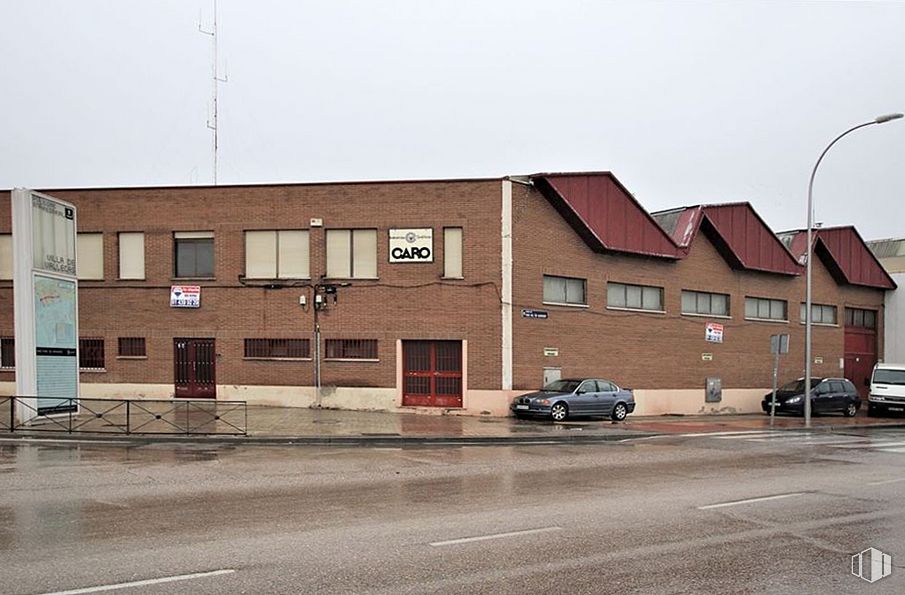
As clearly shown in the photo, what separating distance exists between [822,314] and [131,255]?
29.1 m

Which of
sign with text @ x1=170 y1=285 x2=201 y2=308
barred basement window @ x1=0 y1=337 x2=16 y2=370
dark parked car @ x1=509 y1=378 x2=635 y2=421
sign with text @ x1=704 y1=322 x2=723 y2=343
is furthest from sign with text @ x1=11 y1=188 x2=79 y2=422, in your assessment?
sign with text @ x1=704 y1=322 x2=723 y2=343

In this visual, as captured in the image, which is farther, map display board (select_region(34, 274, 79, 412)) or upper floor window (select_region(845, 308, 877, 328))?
upper floor window (select_region(845, 308, 877, 328))

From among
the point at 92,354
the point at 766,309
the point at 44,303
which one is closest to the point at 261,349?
the point at 92,354

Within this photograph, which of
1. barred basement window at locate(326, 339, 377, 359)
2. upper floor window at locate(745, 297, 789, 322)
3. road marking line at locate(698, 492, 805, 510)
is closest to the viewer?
road marking line at locate(698, 492, 805, 510)

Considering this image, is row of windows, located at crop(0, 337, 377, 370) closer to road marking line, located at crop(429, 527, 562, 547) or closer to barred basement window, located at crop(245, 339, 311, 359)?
barred basement window, located at crop(245, 339, 311, 359)

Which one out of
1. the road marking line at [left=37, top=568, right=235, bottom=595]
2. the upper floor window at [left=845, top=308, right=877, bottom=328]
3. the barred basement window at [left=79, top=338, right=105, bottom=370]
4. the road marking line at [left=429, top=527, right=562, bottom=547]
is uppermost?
the upper floor window at [left=845, top=308, right=877, bottom=328]

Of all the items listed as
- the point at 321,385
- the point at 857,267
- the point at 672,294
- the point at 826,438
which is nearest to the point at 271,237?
the point at 321,385

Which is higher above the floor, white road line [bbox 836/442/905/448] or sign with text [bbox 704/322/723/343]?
sign with text [bbox 704/322/723/343]

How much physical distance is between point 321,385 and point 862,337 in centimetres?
2786

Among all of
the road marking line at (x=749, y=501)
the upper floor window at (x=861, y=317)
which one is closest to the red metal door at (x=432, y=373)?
the road marking line at (x=749, y=501)

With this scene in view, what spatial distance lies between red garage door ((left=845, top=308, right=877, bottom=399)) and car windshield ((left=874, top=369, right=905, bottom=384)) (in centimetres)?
643

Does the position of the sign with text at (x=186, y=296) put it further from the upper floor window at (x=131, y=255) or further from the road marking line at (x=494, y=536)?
the road marking line at (x=494, y=536)

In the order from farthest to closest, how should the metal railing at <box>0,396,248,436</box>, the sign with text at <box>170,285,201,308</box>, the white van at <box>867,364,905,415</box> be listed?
the white van at <box>867,364,905,415</box> → the sign with text at <box>170,285,201,308</box> → the metal railing at <box>0,396,248,436</box>

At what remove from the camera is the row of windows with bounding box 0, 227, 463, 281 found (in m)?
25.3
